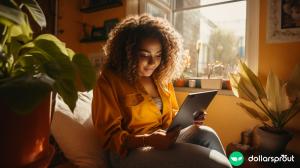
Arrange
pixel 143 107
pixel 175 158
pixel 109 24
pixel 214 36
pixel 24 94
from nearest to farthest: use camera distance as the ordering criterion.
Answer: pixel 24 94 < pixel 175 158 < pixel 143 107 < pixel 214 36 < pixel 109 24

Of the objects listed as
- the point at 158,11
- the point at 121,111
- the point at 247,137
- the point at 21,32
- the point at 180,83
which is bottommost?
the point at 247,137

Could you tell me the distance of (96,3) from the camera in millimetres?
2172

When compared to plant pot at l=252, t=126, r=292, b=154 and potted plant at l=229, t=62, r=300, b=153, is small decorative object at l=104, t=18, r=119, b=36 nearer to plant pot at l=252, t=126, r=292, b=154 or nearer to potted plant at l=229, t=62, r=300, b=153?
potted plant at l=229, t=62, r=300, b=153

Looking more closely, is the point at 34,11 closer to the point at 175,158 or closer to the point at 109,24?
the point at 175,158

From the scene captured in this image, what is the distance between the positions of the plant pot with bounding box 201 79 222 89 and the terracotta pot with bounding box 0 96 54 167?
1413 millimetres

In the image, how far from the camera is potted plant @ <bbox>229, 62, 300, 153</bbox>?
45.5 inches

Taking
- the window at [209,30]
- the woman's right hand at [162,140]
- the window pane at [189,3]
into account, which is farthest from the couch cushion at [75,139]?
the window pane at [189,3]

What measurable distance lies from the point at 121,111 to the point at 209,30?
1.36 m

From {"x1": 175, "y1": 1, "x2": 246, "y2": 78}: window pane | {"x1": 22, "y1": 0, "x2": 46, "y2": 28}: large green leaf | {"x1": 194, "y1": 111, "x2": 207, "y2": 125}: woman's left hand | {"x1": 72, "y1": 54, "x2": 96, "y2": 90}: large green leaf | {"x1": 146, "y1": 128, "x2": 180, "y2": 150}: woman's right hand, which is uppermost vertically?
{"x1": 175, "y1": 1, "x2": 246, "y2": 78}: window pane

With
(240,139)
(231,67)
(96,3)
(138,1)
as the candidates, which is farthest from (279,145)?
(96,3)

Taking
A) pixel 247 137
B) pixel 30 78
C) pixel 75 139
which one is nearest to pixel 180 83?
pixel 247 137

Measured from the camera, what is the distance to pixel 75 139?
3.00 feet

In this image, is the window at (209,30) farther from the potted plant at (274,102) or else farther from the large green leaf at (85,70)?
the large green leaf at (85,70)

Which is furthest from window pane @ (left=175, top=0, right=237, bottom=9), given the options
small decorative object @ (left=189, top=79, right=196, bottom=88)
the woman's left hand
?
the woman's left hand
